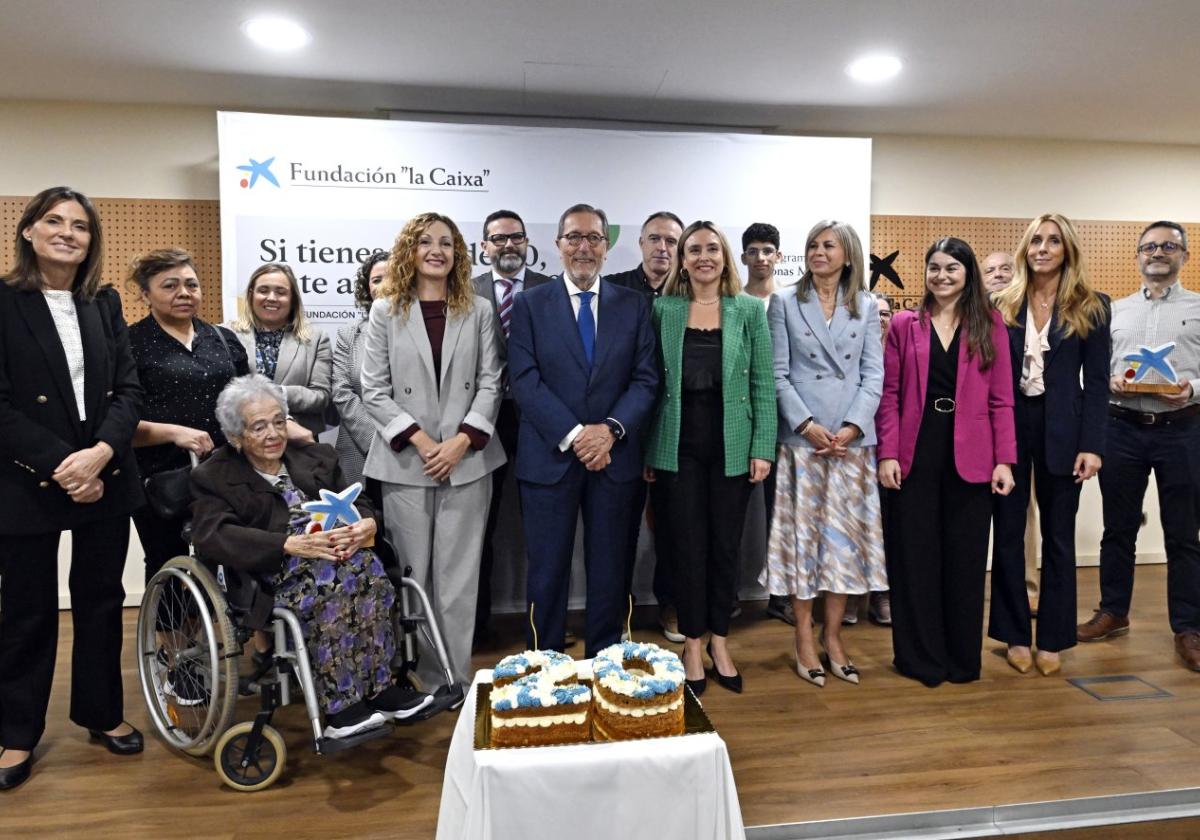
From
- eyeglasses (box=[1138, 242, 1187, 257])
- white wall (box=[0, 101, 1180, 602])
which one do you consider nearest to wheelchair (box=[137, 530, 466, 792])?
white wall (box=[0, 101, 1180, 602])

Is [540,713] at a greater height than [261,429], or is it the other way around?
[261,429]

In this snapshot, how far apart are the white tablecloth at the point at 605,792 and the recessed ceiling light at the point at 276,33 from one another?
123 inches

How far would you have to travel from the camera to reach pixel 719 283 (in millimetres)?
2984

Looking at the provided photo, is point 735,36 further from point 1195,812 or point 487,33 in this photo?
point 1195,812

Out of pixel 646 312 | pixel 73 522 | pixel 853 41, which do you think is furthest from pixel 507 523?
pixel 853 41

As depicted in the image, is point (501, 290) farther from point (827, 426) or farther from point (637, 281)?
point (827, 426)

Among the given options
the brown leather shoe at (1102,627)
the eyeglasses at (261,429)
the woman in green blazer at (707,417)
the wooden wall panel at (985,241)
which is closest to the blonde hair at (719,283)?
the woman in green blazer at (707,417)

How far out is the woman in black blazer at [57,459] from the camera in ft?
7.62

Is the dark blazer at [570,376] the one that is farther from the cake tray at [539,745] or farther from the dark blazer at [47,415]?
the dark blazer at [47,415]

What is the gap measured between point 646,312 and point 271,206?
2.34 m

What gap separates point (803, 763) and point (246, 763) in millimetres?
1647

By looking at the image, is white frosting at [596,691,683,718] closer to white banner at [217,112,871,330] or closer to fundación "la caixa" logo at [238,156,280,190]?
white banner at [217,112,871,330]

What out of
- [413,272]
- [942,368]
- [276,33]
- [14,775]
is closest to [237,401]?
[413,272]

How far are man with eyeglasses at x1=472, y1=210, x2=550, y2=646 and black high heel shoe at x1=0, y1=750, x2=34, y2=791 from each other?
61.7 inches
